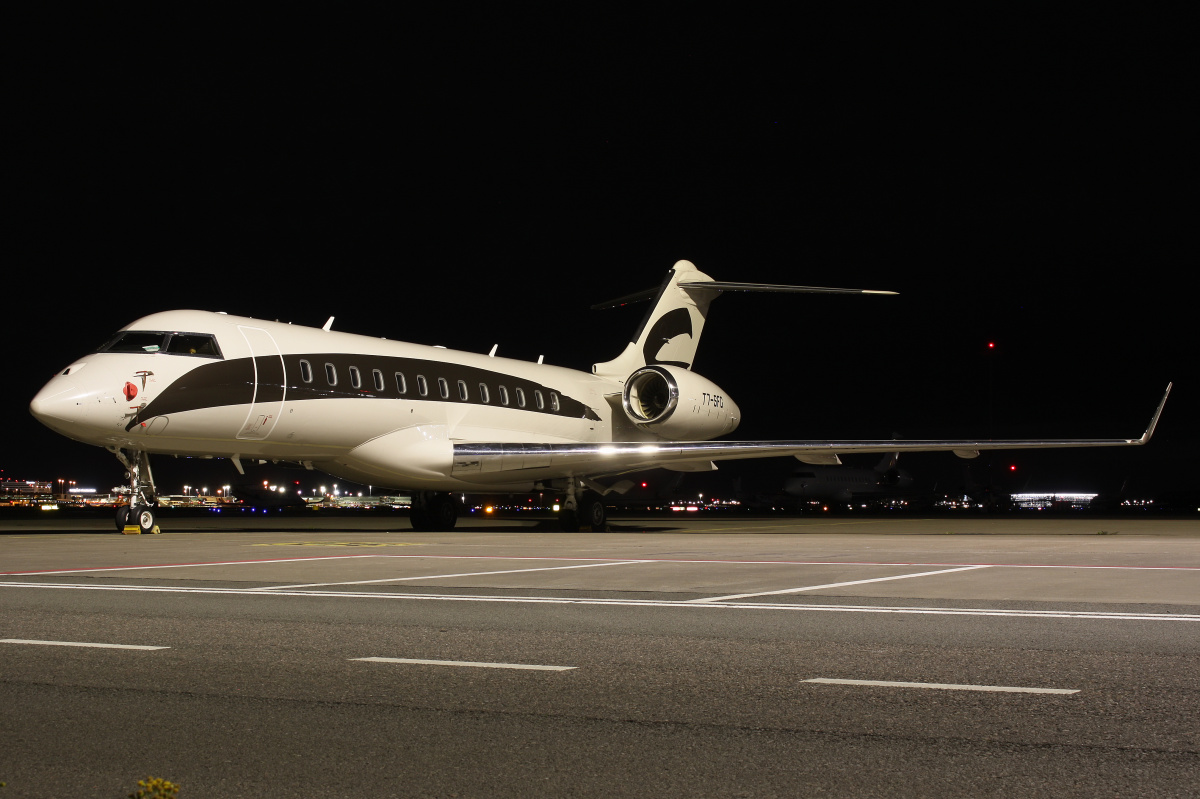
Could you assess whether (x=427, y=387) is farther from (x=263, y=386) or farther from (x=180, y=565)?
(x=180, y=565)

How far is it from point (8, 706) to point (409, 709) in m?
1.76

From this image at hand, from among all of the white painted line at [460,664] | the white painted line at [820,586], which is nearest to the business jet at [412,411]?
the white painted line at [820,586]

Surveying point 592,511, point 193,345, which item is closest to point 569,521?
point 592,511

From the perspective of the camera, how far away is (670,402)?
27062 millimetres

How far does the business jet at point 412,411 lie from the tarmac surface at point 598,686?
864cm

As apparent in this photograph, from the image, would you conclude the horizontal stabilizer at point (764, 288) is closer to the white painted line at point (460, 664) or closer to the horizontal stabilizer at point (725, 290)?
the horizontal stabilizer at point (725, 290)

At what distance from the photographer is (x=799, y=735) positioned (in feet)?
14.3

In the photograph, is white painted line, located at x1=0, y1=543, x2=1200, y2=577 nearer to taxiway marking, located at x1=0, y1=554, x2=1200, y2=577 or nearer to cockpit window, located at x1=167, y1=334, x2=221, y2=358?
taxiway marking, located at x1=0, y1=554, x2=1200, y2=577

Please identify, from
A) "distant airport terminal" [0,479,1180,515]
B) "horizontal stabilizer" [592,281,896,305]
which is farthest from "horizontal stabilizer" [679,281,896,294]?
"distant airport terminal" [0,479,1180,515]

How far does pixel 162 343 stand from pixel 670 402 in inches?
483

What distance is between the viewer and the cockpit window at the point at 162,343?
1886cm

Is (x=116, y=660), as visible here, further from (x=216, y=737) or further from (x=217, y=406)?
(x=217, y=406)

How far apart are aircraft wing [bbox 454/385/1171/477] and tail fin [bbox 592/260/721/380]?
659cm

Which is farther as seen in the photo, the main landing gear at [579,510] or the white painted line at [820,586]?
the main landing gear at [579,510]
